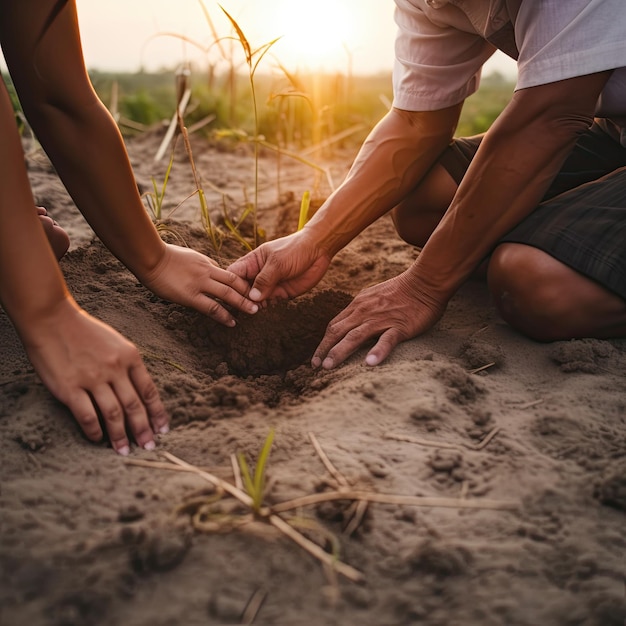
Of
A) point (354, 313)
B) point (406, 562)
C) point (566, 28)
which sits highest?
point (566, 28)

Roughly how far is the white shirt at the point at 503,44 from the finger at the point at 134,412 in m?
1.12

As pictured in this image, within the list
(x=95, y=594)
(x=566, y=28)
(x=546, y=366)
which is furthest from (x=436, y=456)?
(x=566, y=28)

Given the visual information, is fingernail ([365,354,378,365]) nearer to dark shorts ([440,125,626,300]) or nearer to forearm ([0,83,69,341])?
dark shorts ([440,125,626,300])

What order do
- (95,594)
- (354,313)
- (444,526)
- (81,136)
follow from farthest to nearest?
(354,313), (81,136), (444,526), (95,594)

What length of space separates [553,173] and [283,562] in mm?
1140

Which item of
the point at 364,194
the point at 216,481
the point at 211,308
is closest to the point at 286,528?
the point at 216,481

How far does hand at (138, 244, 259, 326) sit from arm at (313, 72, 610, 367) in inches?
11.4

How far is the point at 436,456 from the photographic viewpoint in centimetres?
110

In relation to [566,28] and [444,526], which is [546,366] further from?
[566,28]

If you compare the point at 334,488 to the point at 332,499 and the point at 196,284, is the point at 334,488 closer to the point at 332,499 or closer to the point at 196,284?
the point at 332,499

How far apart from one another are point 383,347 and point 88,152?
0.86 m

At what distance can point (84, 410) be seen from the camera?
1091mm

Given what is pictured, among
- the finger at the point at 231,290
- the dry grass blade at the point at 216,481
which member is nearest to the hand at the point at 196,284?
the finger at the point at 231,290

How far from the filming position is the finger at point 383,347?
4.68ft
